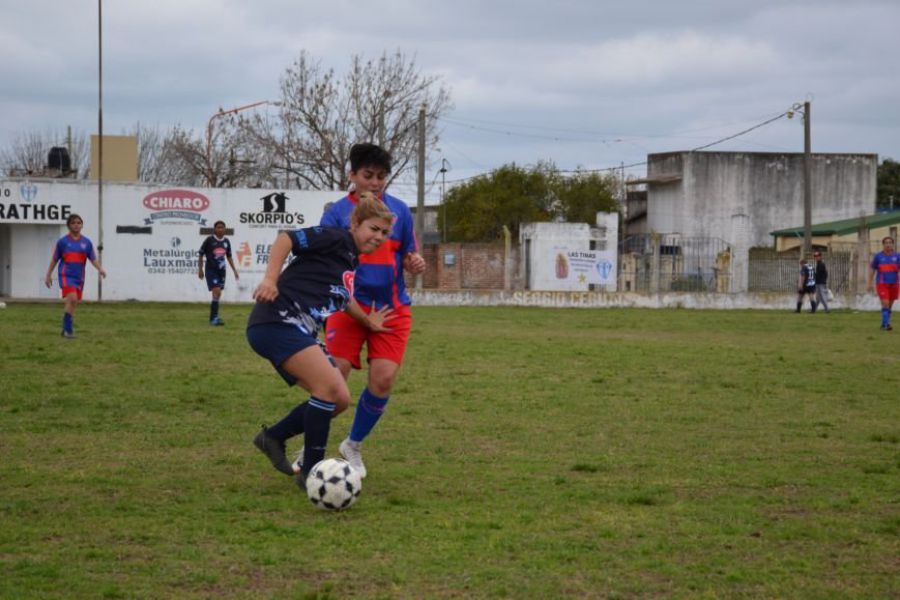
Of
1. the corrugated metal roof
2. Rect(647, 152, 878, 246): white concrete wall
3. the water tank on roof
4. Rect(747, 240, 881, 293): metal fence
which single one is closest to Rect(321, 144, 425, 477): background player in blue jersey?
Rect(747, 240, 881, 293): metal fence

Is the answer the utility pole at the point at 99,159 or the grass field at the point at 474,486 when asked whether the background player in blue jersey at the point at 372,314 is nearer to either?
the grass field at the point at 474,486

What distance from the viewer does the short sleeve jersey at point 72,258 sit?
1945 centimetres

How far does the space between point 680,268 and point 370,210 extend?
33.2 m

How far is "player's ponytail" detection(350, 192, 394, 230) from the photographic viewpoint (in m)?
7.09

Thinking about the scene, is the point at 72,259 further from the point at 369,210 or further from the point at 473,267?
the point at 473,267

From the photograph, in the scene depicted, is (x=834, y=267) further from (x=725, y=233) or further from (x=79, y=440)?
(x=79, y=440)

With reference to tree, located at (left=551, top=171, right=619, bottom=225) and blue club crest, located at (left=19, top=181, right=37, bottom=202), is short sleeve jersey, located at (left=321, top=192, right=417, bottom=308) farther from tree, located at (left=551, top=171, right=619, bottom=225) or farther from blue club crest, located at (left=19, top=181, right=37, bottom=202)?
tree, located at (left=551, top=171, right=619, bottom=225)

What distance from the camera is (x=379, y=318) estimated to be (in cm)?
757

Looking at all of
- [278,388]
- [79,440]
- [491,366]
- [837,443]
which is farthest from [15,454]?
[491,366]

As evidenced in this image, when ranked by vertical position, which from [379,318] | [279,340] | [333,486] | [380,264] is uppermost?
[380,264]

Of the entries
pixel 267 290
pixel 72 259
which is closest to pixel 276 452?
pixel 267 290

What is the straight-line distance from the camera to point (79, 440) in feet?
29.5

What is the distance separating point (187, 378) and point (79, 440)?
4.29 m

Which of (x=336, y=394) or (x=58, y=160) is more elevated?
(x=58, y=160)
